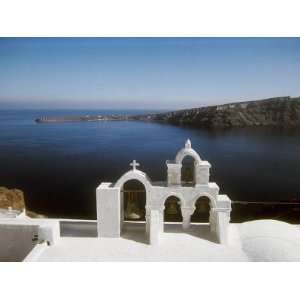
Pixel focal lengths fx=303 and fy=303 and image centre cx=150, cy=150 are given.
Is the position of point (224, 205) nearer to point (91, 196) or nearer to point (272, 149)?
point (91, 196)

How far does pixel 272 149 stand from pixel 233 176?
4.95 m

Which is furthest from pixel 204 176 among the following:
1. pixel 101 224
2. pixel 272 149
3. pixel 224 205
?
pixel 272 149

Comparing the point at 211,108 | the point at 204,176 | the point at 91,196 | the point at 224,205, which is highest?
the point at 211,108

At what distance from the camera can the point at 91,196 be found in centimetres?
2769

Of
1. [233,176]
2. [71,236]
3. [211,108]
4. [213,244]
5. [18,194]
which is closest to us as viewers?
[213,244]

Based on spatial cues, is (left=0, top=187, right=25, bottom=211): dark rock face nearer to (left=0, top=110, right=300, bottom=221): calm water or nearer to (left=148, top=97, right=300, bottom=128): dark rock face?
(left=0, top=110, right=300, bottom=221): calm water

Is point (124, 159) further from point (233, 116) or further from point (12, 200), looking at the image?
point (12, 200)

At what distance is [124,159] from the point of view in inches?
1230

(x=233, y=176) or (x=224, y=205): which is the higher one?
(x=224, y=205)

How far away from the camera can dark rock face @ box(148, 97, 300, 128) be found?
22.0 metres

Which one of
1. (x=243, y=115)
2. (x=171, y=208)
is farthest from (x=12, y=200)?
(x=243, y=115)

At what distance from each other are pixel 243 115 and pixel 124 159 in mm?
12484

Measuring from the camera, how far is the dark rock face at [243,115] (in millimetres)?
22000

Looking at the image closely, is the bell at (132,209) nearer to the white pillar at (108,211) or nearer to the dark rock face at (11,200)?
the white pillar at (108,211)
